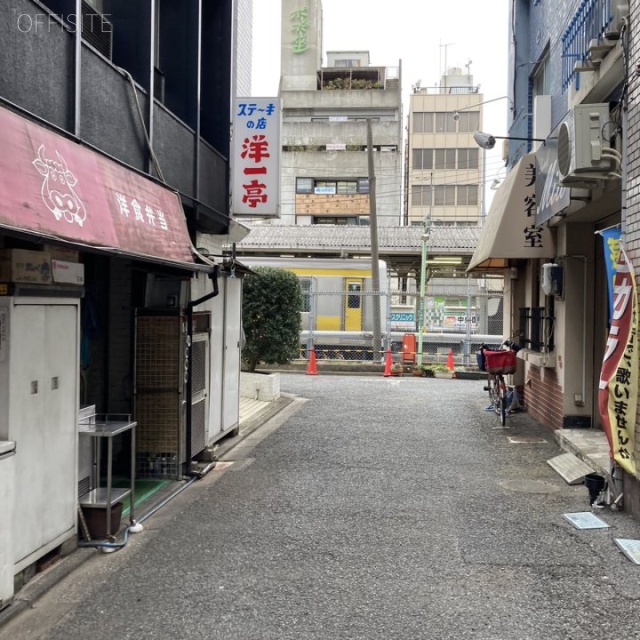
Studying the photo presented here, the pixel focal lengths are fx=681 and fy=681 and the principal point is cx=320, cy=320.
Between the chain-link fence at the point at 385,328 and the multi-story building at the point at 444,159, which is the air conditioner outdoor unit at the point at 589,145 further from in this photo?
the multi-story building at the point at 444,159

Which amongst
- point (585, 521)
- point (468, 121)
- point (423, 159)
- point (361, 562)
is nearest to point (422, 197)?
point (423, 159)

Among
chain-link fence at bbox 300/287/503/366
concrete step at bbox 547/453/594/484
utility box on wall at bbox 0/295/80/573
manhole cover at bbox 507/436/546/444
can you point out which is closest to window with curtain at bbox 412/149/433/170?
chain-link fence at bbox 300/287/503/366

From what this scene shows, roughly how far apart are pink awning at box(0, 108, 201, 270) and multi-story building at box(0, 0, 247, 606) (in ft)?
0.05

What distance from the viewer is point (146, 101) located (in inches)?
285

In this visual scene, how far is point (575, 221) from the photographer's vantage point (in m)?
10.0

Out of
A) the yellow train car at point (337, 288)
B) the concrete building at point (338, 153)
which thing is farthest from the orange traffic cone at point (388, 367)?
the concrete building at point (338, 153)

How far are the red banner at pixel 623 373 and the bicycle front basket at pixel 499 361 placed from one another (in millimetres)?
5327

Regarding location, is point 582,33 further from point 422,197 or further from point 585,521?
point 422,197

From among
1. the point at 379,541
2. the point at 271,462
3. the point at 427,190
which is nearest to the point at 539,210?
the point at 271,462

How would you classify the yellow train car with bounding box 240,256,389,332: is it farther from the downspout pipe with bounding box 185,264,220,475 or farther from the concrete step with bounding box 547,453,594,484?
the downspout pipe with bounding box 185,264,220,475

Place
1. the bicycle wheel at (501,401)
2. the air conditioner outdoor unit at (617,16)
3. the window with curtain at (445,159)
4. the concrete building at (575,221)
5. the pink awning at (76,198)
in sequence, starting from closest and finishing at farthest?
the pink awning at (76,198), the concrete building at (575,221), the air conditioner outdoor unit at (617,16), the bicycle wheel at (501,401), the window with curtain at (445,159)

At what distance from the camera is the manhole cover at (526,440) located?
10078 mm

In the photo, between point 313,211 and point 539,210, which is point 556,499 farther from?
point 313,211

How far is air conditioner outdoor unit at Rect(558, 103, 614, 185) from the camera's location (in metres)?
6.64
